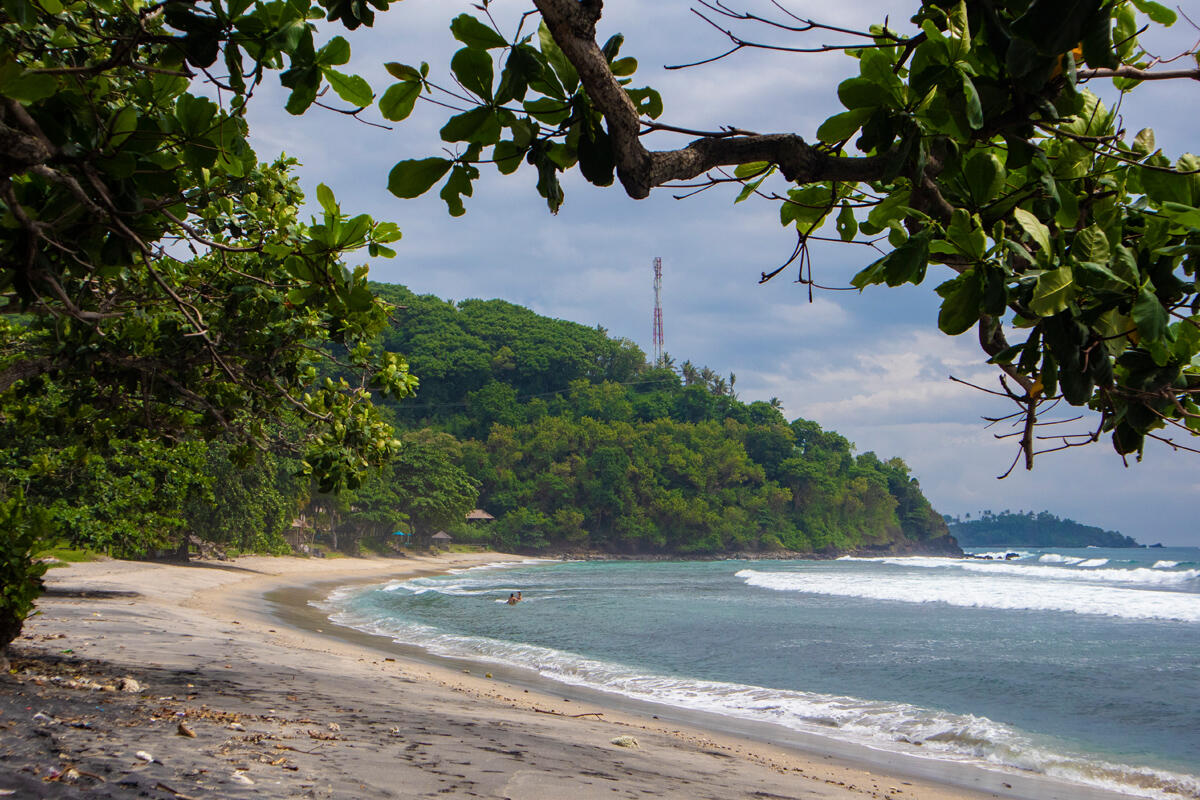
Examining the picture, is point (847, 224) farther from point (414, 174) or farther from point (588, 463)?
point (588, 463)

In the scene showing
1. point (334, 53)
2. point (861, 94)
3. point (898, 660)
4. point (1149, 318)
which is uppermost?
point (334, 53)

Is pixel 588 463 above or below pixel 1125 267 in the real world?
above

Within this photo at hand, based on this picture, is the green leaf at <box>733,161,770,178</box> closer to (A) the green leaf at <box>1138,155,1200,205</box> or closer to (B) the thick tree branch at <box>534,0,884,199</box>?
(B) the thick tree branch at <box>534,0,884,199</box>

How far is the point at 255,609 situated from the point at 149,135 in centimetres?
1355

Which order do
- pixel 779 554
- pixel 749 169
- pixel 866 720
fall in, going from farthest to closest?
pixel 779 554 → pixel 866 720 → pixel 749 169

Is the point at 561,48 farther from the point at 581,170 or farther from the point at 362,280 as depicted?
the point at 362,280

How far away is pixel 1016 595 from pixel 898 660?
15.2 metres

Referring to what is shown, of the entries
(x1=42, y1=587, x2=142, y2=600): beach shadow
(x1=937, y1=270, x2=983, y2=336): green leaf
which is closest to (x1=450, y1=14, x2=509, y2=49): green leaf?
(x1=937, y1=270, x2=983, y2=336): green leaf

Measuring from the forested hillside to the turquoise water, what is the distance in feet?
111

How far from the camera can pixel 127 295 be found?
477 cm

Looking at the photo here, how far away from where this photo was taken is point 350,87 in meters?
1.64

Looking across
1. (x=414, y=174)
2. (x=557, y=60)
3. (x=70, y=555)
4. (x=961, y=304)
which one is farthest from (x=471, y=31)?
(x=70, y=555)

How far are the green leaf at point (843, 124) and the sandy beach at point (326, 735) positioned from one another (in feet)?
8.51

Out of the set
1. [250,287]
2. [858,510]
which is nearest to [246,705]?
[250,287]
